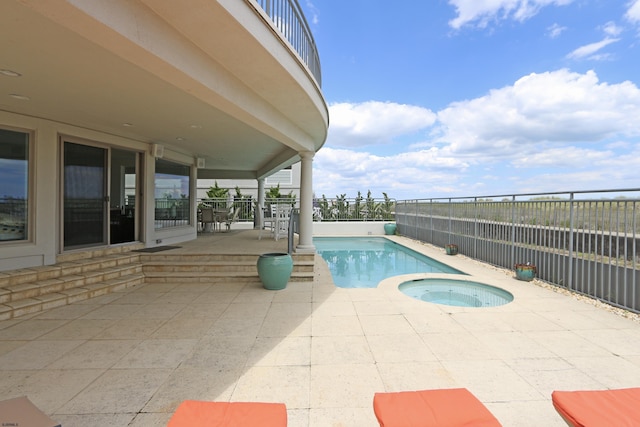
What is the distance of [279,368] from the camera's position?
2703mm

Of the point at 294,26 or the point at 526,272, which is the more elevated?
the point at 294,26

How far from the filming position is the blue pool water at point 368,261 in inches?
297

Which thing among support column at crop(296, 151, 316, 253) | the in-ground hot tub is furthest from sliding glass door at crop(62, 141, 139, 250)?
the in-ground hot tub

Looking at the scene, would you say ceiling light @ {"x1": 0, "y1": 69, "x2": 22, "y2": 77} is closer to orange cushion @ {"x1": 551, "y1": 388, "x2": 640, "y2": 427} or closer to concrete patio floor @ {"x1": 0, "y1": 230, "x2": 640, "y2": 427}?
concrete patio floor @ {"x1": 0, "y1": 230, "x2": 640, "y2": 427}

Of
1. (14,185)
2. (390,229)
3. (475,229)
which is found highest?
(14,185)

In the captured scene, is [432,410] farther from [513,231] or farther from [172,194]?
[172,194]

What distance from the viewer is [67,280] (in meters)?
4.73

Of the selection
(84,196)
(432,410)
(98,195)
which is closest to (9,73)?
(84,196)

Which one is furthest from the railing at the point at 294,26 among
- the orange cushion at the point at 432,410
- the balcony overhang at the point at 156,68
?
the orange cushion at the point at 432,410

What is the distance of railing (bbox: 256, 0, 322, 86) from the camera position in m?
3.53

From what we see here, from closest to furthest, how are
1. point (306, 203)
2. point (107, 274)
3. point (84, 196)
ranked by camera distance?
point (107, 274) → point (84, 196) → point (306, 203)

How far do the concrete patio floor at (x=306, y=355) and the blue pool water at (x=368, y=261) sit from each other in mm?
2771

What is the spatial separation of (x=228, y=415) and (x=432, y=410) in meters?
0.99

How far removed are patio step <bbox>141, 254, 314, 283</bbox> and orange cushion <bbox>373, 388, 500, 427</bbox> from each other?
433 cm
